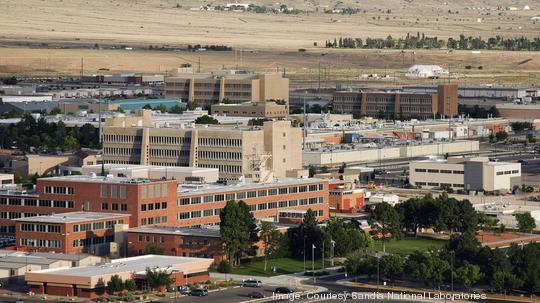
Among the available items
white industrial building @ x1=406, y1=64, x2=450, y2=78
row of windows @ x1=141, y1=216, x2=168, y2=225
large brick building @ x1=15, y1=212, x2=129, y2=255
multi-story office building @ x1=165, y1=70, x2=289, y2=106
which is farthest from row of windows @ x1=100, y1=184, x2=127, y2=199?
white industrial building @ x1=406, y1=64, x2=450, y2=78

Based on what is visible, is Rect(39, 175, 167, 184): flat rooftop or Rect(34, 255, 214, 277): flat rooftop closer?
Rect(34, 255, 214, 277): flat rooftop

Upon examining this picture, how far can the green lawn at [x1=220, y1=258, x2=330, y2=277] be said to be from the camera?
64625 millimetres

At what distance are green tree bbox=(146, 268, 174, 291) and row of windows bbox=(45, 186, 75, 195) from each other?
37.8ft

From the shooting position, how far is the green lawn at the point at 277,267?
64.6 meters

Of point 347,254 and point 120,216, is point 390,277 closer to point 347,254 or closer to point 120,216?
point 347,254

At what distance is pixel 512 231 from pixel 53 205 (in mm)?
19218

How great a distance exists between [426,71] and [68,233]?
125m

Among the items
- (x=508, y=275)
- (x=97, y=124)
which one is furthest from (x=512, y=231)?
(x=97, y=124)


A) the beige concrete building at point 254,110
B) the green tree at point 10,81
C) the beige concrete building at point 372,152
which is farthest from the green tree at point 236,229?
the green tree at point 10,81

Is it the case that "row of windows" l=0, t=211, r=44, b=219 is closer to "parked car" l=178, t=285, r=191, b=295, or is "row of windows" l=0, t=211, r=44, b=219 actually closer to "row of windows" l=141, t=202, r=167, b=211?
"row of windows" l=141, t=202, r=167, b=211

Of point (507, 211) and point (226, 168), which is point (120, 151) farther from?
point (507, 211)

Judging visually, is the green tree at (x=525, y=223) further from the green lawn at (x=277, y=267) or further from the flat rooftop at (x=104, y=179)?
the flat rooftop at (x=104, y=179)

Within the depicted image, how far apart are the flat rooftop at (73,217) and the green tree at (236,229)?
4641mm

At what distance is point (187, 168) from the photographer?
264 feet
